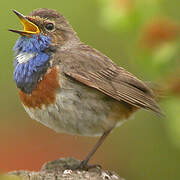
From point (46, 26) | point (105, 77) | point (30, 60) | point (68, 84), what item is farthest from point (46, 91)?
point (46, 26)

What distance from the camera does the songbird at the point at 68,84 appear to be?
4738mm

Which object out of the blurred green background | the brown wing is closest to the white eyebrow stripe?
the brown wing

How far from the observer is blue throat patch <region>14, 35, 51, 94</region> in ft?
16.1

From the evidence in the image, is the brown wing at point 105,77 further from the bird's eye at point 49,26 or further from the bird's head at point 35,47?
the bird's eye at point 49,26

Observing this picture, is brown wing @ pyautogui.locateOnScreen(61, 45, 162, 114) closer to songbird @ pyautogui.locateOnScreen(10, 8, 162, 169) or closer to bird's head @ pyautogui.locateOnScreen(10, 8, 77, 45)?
songbird @ pyautogui.locateOnScreen(10, 8, 162, 169)

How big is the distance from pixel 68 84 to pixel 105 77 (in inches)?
20.3

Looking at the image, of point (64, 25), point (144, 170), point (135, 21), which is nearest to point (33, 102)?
point (64, 25)

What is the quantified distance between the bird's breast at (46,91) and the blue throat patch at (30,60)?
0.25 ft

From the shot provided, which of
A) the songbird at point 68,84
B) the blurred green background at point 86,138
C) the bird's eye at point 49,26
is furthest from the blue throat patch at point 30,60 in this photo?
the blurred green background at point 86,138

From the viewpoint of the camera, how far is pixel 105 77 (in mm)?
5133

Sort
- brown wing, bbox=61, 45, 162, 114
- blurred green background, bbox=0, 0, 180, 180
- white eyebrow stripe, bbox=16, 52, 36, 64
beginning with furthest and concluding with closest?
1. blurred green background, bbox=0, 0, 180, 180
2. white eyebrow stripe, bbox=16, 52, 36, 64
3. brown wing, bbox=61, 45, 162, 114

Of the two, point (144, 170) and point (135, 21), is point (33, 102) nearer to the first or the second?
point (135, 21)

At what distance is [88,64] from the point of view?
16.8 ft

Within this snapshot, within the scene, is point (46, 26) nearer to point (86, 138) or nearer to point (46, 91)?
point (46, 91)
